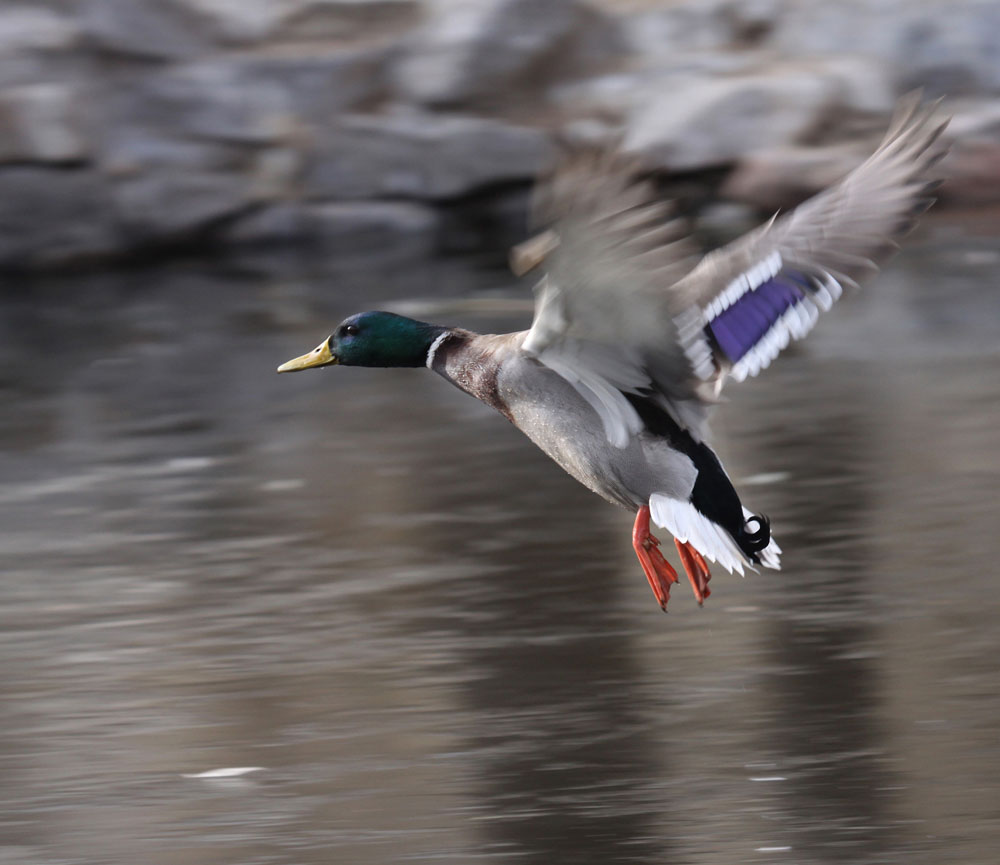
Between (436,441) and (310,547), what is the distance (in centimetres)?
164

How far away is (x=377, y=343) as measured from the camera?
553 centimetres

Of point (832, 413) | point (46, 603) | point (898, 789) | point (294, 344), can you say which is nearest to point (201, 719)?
point (46, 603)

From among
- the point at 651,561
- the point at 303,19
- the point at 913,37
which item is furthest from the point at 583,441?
the point at 303,19

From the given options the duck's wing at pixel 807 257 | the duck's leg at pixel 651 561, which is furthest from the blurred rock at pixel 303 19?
the duck's leg at pixel 651 561

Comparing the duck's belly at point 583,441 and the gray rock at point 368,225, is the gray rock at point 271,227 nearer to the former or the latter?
the gray rock at point 368,225

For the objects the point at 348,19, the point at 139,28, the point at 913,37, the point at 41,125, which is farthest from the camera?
the point at 348,19

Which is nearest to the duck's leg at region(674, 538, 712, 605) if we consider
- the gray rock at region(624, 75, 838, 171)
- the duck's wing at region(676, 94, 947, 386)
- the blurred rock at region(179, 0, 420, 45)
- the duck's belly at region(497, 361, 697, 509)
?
the duck's belly at region(497, 361, 697, 509)

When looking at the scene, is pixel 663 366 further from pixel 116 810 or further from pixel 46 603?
pixel 46 603

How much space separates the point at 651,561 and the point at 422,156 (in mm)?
9944

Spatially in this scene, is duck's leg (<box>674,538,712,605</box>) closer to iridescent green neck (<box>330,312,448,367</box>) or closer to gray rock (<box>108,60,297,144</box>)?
iridescent green neck (<box>330,312,448,367</box>)

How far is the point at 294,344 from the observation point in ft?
35.4

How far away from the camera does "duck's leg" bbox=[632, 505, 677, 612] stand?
199 inches

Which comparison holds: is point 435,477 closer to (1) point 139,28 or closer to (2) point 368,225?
(2) point 368,225

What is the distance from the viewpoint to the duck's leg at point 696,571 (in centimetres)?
521
